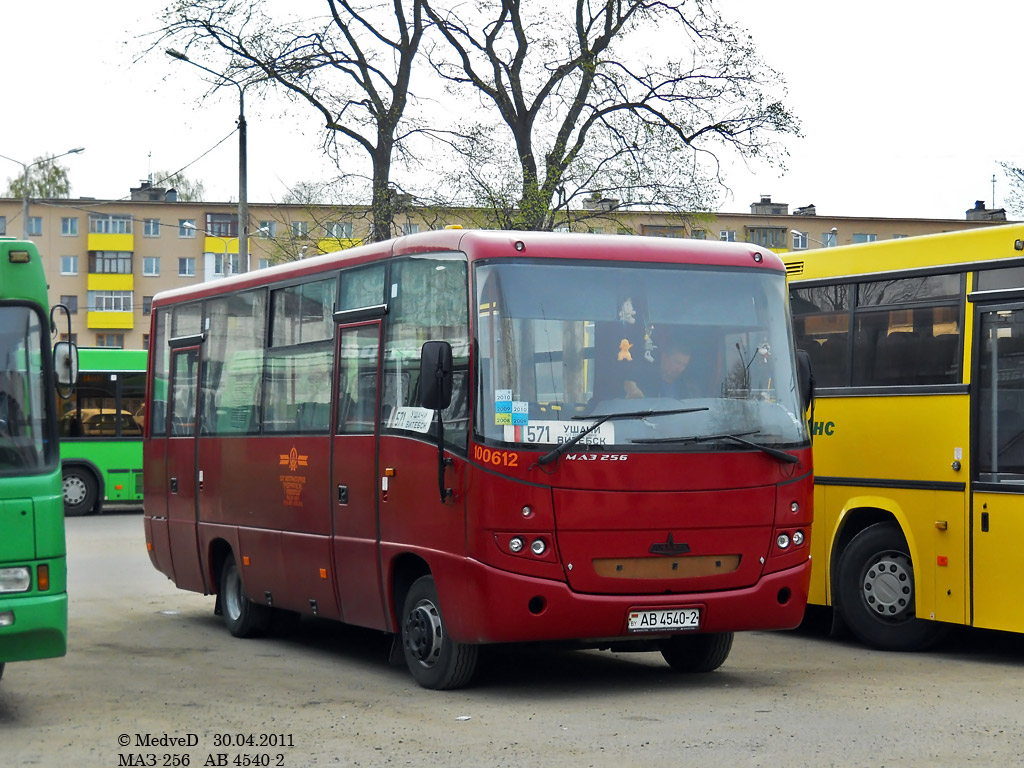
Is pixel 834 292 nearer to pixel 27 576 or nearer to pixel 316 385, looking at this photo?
pixel 316 385

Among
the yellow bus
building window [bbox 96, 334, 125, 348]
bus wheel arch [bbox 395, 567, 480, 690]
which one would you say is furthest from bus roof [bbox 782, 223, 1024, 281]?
building window [bbox 96, 334, 125, 348]

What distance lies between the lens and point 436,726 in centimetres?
883

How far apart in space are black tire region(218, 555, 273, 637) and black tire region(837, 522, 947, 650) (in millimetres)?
5085

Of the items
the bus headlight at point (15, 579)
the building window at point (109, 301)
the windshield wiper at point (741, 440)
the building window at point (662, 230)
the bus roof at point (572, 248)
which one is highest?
the building window at point (109, 301)

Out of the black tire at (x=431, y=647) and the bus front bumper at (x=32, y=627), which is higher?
the bus front bumper at (x=32, y=627)

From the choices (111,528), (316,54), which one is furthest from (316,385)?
(316,54)

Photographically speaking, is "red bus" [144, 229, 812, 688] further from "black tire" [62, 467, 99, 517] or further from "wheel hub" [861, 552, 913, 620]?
"black tire" [62, 467, 99, 517]

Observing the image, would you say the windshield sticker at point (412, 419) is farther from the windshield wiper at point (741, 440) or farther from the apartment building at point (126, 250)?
the apartment building at point (126, 250)

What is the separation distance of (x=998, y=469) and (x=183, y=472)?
25.3 feet

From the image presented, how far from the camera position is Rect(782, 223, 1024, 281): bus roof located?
1163 cm

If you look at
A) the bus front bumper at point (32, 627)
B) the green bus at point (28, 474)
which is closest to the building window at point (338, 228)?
the green bus at point (28, 474)

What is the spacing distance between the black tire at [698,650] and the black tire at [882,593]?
79.5 inches

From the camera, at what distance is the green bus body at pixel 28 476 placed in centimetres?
874

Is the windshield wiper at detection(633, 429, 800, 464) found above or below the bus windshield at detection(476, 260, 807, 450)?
below
